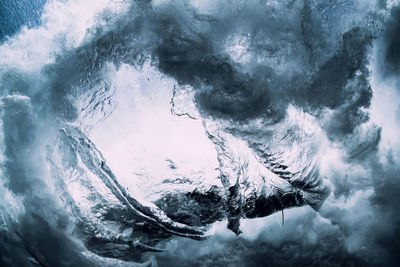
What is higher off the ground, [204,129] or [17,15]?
[17,15]

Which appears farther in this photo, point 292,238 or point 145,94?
point 292,238

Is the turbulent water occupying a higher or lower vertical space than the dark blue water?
lower

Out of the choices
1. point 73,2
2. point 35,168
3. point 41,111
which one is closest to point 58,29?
point 73,2

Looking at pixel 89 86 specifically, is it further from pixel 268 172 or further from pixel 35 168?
pixel 268 172

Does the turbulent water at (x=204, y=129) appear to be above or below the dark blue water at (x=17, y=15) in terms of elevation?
below
